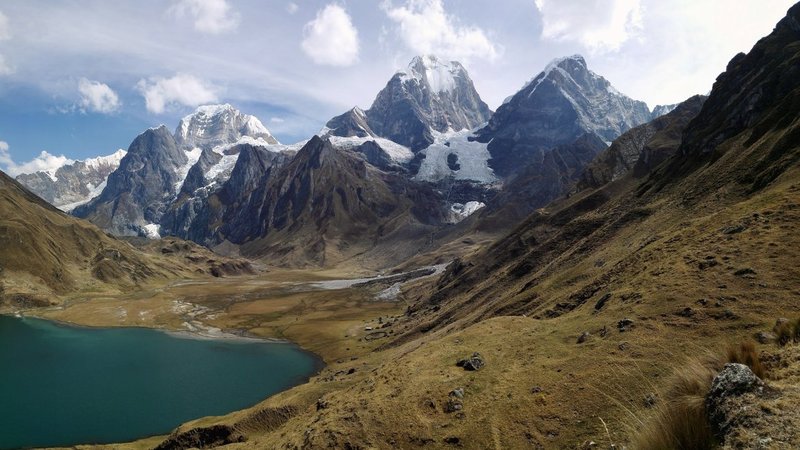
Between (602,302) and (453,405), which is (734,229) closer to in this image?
(602,302)

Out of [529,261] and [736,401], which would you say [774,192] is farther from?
[529,261]

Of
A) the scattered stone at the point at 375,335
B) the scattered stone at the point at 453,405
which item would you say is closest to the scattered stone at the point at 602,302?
the scattered stone at the point at 453,405

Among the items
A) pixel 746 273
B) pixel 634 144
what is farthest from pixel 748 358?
pixel 634 144

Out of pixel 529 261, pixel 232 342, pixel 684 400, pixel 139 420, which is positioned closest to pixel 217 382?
pixel 139 420

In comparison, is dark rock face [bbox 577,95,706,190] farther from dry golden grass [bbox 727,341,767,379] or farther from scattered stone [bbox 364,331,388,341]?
dry golden grass [bbox 727,341,767,379]

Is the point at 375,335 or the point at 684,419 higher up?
the point at 684,419
